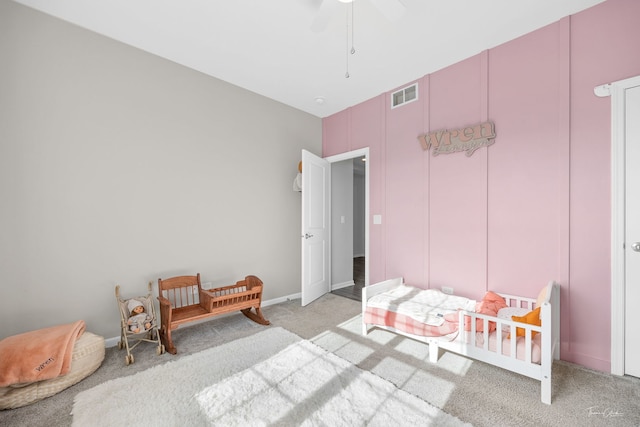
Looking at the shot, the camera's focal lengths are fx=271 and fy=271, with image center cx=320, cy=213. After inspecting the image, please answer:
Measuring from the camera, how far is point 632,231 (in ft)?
6.36

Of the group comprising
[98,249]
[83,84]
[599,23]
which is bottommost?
[98,249]

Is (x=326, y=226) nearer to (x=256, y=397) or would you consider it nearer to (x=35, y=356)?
(x=256, y=397)

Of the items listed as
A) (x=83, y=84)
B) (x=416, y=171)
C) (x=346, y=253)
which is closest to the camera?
(x=83, y=84)

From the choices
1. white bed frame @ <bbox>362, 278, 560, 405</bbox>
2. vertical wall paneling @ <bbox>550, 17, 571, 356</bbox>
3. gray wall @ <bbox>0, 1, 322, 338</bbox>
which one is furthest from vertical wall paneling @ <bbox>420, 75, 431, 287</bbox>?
gray wall @ <bbox>0, 1, 322, 338</bbox>

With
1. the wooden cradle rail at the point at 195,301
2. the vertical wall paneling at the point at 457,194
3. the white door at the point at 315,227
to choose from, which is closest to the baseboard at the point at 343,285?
the white door at the point at 315,227

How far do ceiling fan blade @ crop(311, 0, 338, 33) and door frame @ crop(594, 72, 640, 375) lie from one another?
214 cm

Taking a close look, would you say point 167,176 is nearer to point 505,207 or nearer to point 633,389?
point 505,207

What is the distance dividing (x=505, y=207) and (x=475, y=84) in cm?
126

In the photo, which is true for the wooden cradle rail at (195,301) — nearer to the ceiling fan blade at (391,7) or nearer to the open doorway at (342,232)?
the open doorway at (342,232)

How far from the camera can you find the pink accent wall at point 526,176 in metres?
2.07

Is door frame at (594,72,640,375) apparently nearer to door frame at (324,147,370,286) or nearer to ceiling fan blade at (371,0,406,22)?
ceiling fan blade at (371,0,406,22)

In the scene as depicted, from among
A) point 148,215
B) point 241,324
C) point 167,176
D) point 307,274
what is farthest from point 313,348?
point 167,176

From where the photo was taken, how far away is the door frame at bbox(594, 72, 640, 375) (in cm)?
197

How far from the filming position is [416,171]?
10.5ft
